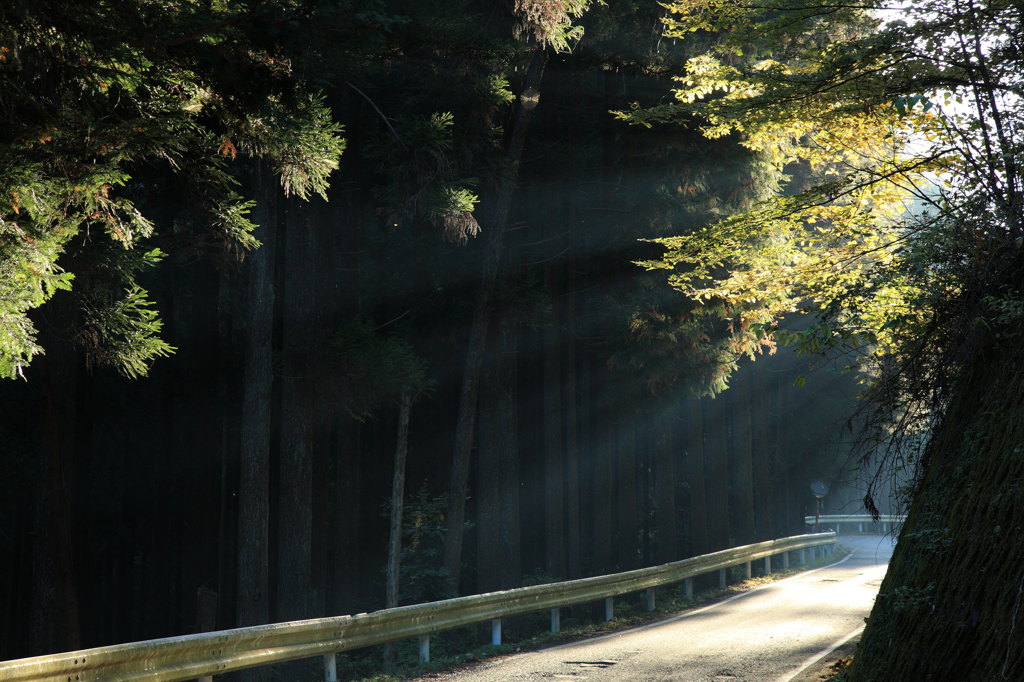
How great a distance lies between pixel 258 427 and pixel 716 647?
28.9 feet

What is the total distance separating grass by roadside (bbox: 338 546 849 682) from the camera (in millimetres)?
11789

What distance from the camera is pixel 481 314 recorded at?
1994 cm

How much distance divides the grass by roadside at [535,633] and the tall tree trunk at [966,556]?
3477 mm

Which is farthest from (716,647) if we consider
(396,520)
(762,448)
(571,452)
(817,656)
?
(762,448)

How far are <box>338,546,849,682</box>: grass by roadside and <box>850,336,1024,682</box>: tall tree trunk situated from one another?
348 centimetres

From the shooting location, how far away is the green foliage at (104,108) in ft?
23.1

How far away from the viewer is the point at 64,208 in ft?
24.9

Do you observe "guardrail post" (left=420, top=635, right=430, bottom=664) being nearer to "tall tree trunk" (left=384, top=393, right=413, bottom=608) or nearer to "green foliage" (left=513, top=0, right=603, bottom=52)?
"tall tree trunk" (left=384, top=393, right=413, bottom=608)

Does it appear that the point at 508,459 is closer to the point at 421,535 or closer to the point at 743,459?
the point at 421,535

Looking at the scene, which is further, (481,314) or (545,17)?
(481,314)

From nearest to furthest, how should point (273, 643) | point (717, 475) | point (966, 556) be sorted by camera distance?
point (966, 556)
point (273, 643)
point (717, 475)

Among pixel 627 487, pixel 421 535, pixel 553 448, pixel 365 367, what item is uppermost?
pixel 365 367

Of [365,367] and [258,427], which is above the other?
[365,367]

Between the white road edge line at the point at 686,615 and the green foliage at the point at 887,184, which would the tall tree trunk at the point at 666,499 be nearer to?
the white road edge line at the point at 686,615
